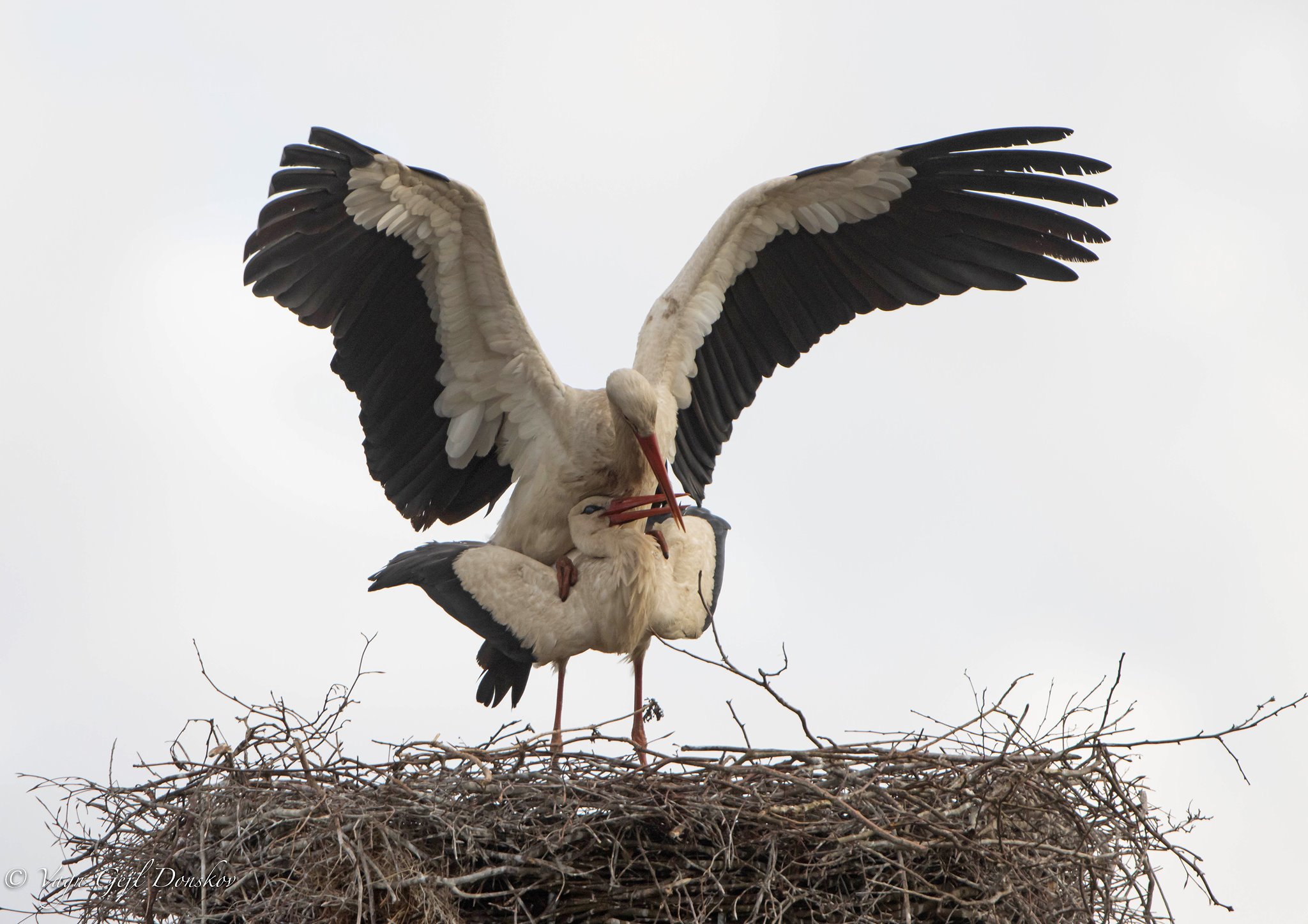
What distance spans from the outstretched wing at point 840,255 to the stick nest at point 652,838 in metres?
1.94

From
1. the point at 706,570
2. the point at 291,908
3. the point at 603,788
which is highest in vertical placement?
the point at 706,570

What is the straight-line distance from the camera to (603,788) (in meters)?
4.51

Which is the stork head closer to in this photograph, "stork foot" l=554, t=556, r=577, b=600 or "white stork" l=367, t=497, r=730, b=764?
"white stork" l=367, t=497, r=730, b=764

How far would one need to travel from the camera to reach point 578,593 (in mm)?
5652

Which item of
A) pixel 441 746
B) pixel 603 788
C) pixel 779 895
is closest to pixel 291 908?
pixel 441 746

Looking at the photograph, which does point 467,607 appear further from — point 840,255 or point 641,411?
point 840,255

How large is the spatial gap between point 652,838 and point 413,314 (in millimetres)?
2354

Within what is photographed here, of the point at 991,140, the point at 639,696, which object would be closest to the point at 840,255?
the point at 991,140

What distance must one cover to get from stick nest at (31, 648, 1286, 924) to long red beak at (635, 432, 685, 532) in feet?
4.13

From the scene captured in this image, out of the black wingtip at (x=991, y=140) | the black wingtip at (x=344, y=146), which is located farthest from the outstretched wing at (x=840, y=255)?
the black wingtip at (x=344, y=146)

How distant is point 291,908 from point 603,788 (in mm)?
953

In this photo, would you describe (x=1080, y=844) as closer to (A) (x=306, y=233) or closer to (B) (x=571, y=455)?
(B) (x=571, y=455)

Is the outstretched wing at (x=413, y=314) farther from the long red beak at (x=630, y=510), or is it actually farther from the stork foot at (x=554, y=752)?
the stork foot at (x=554, y=752)

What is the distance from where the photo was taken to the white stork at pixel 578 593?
560 cm
